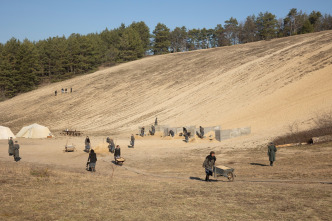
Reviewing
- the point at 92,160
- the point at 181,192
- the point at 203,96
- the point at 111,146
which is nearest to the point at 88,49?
the point at 203,96

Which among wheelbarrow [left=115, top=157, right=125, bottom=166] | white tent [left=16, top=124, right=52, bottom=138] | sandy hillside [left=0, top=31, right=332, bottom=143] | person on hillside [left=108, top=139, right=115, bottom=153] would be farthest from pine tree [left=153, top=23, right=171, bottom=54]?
wheelbarrow [left=115, top=157, right=125, bottom=166]

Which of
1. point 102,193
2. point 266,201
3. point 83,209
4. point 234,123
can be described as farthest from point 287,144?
point 83,209

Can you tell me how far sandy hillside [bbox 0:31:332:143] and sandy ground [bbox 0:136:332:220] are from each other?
11.9 metres

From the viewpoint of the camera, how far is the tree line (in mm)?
93694

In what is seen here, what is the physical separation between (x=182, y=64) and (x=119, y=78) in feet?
53.0

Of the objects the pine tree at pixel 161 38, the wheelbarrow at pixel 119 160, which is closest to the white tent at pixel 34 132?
the wheelbarrow at pixel 119 160

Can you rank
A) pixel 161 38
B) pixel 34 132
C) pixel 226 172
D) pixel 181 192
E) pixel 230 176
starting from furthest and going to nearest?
pixel 161 38 < pixel 34 132 < pixel 230 176 < pixel 226 172 < pixel 181 192

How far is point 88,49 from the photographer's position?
3969 inches

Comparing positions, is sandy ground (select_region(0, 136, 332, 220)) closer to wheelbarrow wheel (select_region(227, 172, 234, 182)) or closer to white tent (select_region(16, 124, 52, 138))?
Answer: wheelbarrow wheel (select_region(227, 172, 234, 182))

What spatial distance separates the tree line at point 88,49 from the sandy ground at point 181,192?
7967 cm

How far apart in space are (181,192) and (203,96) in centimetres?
3940

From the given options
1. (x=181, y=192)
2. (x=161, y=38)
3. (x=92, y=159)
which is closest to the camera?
(x=181, y=192)

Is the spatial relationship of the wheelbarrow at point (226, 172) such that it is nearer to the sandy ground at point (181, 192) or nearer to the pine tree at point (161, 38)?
the sandy ground at point (181, 192)

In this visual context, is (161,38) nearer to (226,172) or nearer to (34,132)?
(34,132)
